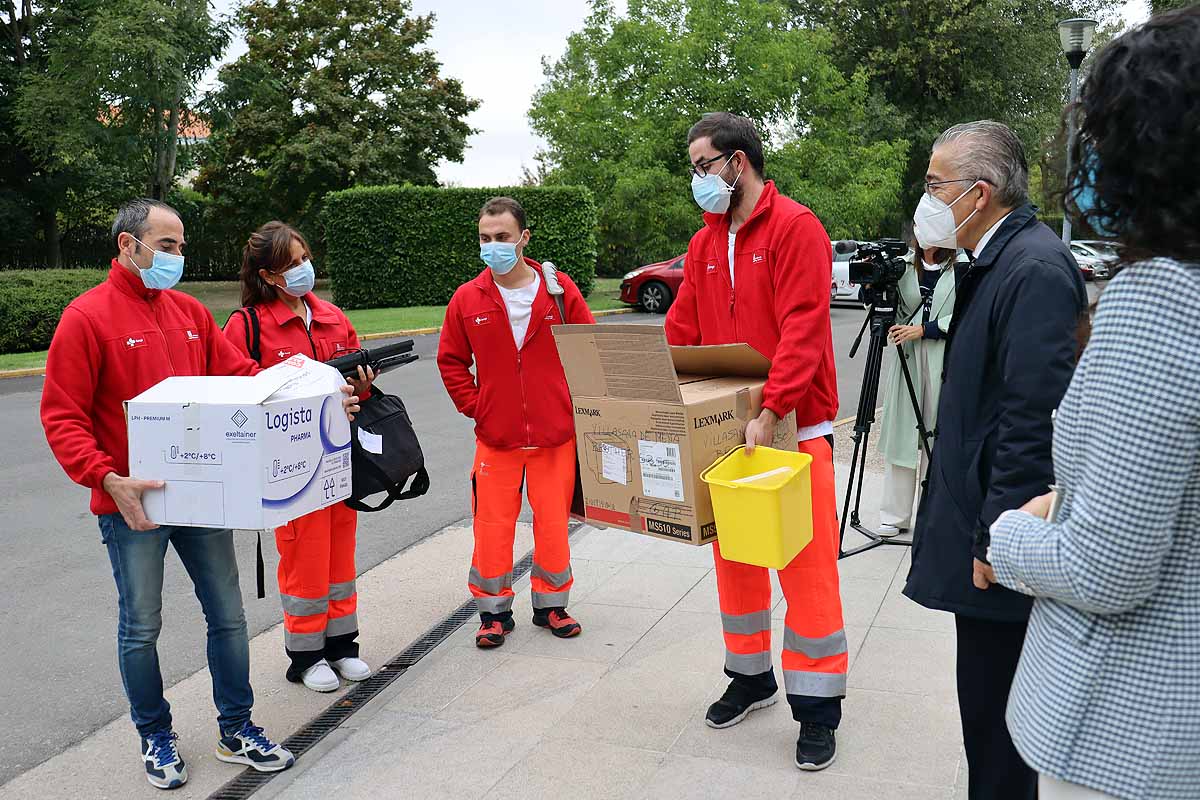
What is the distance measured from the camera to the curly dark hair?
1491 millimetres

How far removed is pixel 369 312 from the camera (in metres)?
22.5

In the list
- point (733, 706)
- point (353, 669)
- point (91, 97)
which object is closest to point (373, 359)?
point (353, 669)

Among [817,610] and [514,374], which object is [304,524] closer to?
[514,374]

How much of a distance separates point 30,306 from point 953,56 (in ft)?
96.3

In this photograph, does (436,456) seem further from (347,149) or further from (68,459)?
(347,149)

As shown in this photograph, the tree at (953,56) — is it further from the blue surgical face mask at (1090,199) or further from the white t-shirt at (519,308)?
the blue surgical face mask at (1090,199)

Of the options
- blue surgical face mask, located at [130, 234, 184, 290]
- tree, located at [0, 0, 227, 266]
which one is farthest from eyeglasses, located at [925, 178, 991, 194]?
tree, located at [0, 0, 227, 266]

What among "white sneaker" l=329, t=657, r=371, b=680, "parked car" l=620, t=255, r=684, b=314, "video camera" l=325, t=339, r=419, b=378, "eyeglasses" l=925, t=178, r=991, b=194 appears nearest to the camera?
"eyeglasses" l=925, t=178, r=991, b=194

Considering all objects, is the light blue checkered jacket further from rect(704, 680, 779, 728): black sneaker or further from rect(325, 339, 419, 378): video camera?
rect(325, 339, 419, 378): video camera

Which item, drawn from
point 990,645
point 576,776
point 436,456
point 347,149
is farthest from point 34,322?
point 990,645

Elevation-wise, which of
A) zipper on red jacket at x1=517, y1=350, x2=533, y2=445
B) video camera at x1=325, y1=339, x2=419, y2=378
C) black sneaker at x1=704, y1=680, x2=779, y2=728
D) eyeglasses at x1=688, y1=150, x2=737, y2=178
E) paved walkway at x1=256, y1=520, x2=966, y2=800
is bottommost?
paved walkway at x1=256, y1=520, x2=966, y2=800

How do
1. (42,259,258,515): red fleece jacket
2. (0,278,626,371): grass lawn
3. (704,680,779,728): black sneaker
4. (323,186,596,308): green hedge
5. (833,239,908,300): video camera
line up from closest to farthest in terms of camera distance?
(42,259,258,515): red fleece jacket, (704,680,779,728): black sneaker, (833,239,908,300): video camera, (0,278,626,371): grass lawn, (323,186,596,308): green hedge

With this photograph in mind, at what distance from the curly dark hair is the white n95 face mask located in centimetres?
103

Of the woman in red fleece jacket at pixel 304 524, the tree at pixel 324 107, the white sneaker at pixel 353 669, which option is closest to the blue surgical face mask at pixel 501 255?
the woman in red fleece jacket at pixel 304 524
